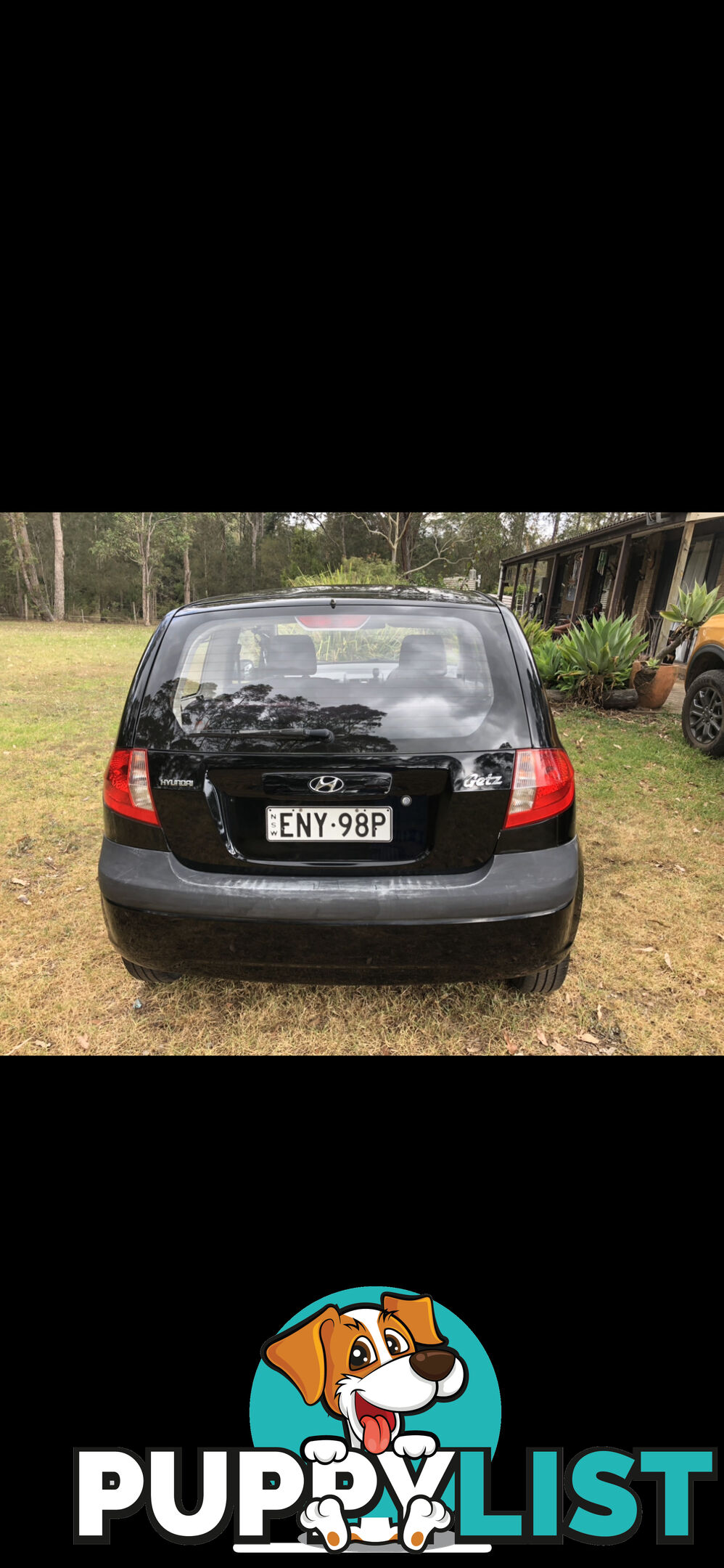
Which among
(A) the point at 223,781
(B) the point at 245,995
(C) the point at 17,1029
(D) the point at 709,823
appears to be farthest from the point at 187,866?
(D) the point at 709,823

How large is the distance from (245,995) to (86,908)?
1224mm

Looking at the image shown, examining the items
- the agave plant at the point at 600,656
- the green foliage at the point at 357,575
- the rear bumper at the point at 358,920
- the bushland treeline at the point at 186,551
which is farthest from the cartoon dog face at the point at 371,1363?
the bushland treeline at the point at 186,551

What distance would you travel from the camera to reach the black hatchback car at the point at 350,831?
1.86 meters

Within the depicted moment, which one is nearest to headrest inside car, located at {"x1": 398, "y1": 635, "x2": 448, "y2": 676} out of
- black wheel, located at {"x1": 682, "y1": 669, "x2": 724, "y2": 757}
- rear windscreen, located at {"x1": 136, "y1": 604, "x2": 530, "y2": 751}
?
rear windscreen, located at {"x1": 136, "y1": 604, "x2": 530, "y2": 751}

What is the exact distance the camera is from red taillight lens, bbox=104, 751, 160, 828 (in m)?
1.98

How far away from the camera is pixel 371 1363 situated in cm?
131

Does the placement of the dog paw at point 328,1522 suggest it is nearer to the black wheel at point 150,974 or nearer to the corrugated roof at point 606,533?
the black wheel at point 150,974

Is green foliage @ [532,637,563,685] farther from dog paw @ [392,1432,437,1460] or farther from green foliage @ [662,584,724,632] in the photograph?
dog paw @ [392,1432,437,1460]

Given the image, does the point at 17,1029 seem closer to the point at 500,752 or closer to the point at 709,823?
the point at 500,752

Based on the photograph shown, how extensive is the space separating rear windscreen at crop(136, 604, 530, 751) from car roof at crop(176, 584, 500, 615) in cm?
6

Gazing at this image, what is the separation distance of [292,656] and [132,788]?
27.4 inches

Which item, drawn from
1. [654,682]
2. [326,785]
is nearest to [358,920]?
[326,785]

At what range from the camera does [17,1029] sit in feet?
7.97
